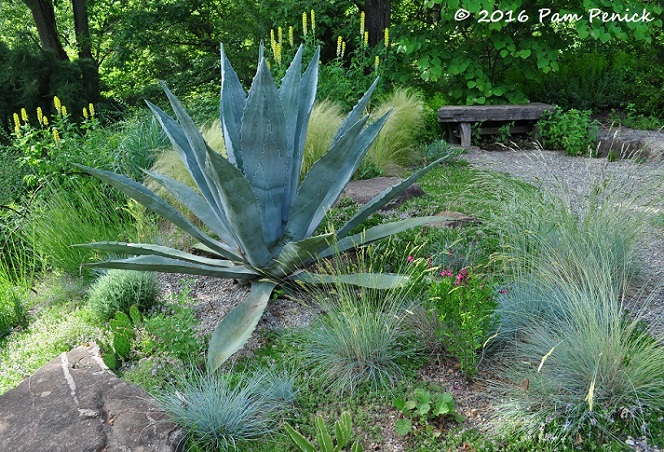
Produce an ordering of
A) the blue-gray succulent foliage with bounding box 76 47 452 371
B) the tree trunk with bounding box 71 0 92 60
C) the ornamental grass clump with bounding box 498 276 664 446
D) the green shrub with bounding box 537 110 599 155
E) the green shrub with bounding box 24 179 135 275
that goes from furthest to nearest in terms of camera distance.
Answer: the tree trunk with bounding box 71 0 92 60
the green shrub with bounding box 537 110 599 155
the green shrub with bounding box 24 179 135 275
the blue-gray succulent foliage with bounding box 76 47 452 371
the ornamental grass clump with bounding box 498 276 664 446

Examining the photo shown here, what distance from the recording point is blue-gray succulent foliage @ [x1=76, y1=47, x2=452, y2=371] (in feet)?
9.33

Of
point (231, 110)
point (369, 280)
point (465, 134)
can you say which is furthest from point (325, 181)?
point (465, 134)

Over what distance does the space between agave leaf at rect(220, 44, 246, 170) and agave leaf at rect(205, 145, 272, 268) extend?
0.44 m

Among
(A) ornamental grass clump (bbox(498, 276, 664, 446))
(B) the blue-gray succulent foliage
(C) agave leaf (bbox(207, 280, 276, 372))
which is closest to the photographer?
(A) ornamental grass clump (bbox(498, 276, 664, 446))

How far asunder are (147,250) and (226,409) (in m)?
1.19

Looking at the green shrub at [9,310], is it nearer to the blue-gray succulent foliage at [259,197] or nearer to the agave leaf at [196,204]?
the blue-gray succulent foliage at [259,197]

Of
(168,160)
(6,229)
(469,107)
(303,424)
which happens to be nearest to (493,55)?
(469,107)

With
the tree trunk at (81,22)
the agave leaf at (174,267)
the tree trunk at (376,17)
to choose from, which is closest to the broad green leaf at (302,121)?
the agave leaf at (174,267)

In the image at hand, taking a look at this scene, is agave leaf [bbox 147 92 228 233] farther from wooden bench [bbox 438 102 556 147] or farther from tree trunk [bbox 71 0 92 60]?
tree trunk [bbox 71 0 92 60]

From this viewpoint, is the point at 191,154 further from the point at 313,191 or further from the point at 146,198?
the point at 313,191

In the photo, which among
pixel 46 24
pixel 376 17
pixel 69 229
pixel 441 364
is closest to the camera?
pixel 441 364

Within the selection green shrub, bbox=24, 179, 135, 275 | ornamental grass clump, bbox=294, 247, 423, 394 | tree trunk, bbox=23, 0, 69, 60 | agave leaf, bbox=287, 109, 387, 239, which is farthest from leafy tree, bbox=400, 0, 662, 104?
tree trunk, bbox=23, 0, 69, 60

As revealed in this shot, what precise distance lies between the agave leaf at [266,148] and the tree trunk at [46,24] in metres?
10.7

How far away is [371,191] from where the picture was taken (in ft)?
15.8
